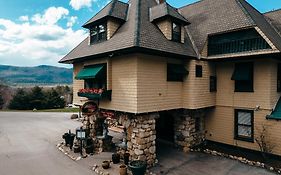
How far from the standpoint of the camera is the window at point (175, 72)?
1418 cm

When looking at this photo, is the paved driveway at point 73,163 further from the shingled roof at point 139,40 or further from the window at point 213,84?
the shingled roof at point 139,40

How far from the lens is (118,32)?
564 inches

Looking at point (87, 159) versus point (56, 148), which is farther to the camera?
point (56, 148)

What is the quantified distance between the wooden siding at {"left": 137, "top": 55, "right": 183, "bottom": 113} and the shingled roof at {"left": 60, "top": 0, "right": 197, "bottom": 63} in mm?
839

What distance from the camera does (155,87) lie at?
43.2 ft

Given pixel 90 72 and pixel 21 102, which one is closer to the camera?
pixel 90 72

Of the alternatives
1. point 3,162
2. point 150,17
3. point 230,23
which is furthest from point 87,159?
point 230,23

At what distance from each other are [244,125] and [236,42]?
18.8 ft

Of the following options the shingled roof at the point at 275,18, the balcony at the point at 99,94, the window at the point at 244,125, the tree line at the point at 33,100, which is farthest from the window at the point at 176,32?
the tree line at the point at 33,100

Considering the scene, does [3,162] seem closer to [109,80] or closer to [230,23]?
[109,80]

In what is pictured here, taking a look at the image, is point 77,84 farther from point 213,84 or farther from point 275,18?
point 275,18

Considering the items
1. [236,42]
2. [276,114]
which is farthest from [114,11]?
[276,114]

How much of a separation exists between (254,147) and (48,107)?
4217 cm

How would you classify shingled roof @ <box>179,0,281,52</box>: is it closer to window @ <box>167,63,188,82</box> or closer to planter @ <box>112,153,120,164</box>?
window @ <box>167,63,188,82</box>
